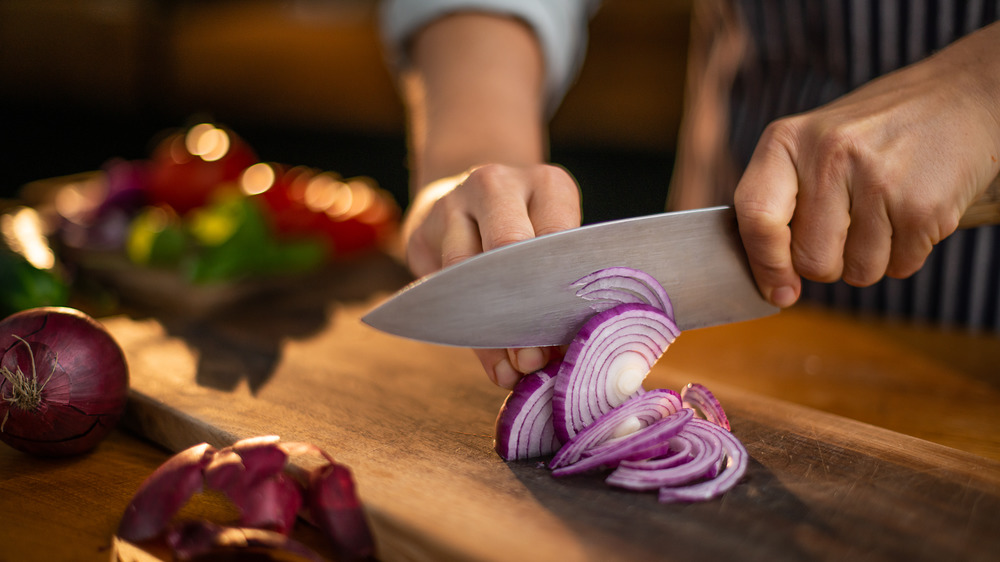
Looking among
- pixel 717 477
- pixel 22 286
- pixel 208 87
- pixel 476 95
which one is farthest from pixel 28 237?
pixel 208 87

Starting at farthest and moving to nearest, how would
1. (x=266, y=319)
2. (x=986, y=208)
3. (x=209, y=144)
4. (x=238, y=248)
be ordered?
(x=209, y=144), (x=238, y=248), (x=266, y=319), (x=986, y=208)

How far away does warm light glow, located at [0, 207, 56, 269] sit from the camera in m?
1.69

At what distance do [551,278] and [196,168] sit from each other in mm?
1586

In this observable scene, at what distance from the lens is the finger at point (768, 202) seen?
1.12m

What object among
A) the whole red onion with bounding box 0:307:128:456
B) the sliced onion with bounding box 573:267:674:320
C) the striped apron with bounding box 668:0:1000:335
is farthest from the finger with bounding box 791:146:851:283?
the whole red onion with bounding box 0:307:128:456

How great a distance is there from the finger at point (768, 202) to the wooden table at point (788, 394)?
1.09 ft

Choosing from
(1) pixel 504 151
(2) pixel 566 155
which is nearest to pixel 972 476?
(1) pixel 504 151

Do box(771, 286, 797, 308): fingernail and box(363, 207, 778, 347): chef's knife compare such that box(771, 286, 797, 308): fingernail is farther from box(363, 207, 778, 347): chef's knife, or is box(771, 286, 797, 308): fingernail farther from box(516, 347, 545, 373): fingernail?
box(516, 347, 545, 373): fingernail

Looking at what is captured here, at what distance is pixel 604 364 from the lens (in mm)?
1094

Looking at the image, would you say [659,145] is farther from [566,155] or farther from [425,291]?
[425,291]

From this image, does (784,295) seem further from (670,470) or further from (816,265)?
(670,470)

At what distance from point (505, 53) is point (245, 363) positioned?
931 mm

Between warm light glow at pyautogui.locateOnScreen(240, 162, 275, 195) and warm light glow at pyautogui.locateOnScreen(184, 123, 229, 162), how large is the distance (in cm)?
15

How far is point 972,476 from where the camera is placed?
1.05m
